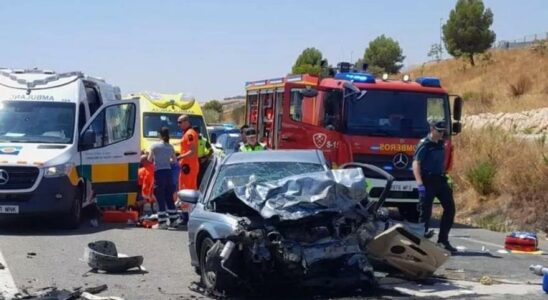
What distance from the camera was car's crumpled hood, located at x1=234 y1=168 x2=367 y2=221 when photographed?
9023 millimetres

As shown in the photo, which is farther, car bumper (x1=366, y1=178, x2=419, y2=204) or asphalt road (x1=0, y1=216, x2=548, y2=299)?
car bumper (x1=366, y1=178, x2=419, y2=204)

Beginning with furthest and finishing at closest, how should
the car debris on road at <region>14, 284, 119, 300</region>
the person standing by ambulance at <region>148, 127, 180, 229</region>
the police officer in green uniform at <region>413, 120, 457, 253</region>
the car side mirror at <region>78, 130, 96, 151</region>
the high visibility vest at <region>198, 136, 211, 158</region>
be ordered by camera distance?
the high visibility vest at <region>198, 136, 211, 158</region>
the person standing by ambulance at <region>148, 127, 180, 229</region>
the car side mirror at <region>78, 130, 96, 151</region>
the police officer in green uniform at <region>413, 120, 457, 253</region>
the car debris on road at <region>14, 284, 119, 300</region>

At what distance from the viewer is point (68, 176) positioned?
15.1m

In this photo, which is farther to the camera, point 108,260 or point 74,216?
point 74,216

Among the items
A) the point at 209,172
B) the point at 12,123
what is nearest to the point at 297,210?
the point at 209,172

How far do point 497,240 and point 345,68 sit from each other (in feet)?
19.0

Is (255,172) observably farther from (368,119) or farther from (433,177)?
(368,119)

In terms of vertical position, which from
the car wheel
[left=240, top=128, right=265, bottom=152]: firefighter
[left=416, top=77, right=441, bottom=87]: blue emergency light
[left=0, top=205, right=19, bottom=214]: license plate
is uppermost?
[left=416, top=77, right=441, bottom=87]: blue emergency light

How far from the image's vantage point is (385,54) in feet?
265

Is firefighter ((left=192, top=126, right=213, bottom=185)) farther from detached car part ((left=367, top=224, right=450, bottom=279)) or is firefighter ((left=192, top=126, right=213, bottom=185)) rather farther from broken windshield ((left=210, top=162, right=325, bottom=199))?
detached car part ((left=367, top=224, right=450, bottom=279))

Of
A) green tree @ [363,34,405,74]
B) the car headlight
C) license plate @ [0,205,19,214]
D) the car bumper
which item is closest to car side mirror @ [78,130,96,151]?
the car headlight

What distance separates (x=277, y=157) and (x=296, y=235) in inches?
82.7

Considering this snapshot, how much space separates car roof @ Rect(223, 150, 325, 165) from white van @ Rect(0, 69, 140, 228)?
4968mm

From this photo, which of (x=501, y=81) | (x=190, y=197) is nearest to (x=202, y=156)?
(x=190, y=197)
